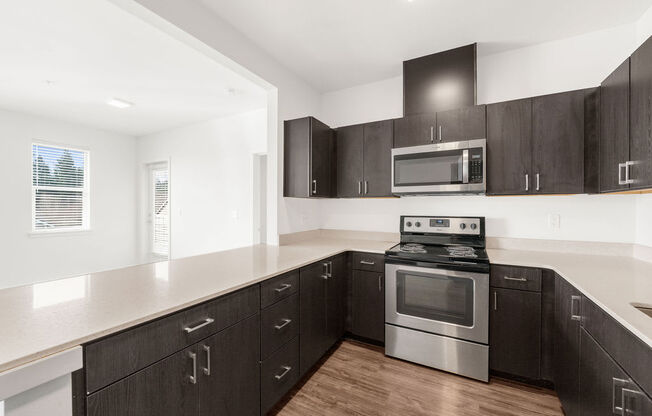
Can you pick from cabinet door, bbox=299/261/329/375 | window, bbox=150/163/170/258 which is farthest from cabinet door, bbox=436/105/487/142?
window, bbox=150/163/170/258

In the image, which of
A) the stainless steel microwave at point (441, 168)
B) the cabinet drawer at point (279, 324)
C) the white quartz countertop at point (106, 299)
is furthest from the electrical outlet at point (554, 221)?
the cabinet drawer at point (279, 324)

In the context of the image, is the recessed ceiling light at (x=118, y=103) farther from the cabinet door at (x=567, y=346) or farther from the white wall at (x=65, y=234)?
the cabinet door at (x=567, y=346)

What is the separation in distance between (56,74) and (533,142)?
4.49 m

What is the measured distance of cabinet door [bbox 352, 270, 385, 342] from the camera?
91.7 inches

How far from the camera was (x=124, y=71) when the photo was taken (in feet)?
8.96

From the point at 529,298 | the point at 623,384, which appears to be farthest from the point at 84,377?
the point at 529,298

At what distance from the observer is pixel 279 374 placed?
167 centimetres

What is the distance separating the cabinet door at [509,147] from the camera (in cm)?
210

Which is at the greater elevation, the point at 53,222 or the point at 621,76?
the point at 621,76

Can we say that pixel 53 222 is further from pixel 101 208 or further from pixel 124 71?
pixel 124 71

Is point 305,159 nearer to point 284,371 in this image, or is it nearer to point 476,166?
point 476,166

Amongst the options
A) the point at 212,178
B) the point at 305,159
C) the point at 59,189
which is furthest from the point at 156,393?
the point at 59,189

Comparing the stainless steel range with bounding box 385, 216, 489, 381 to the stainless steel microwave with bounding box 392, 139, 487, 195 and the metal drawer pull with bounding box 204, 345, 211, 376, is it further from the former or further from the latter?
the metal drawer pull with bounding box 204, 345, 211, 376

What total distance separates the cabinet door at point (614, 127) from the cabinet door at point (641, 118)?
0.20 feet
